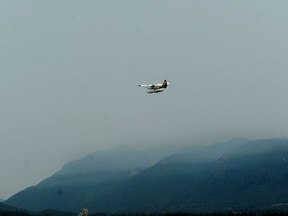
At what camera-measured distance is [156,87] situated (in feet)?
589
